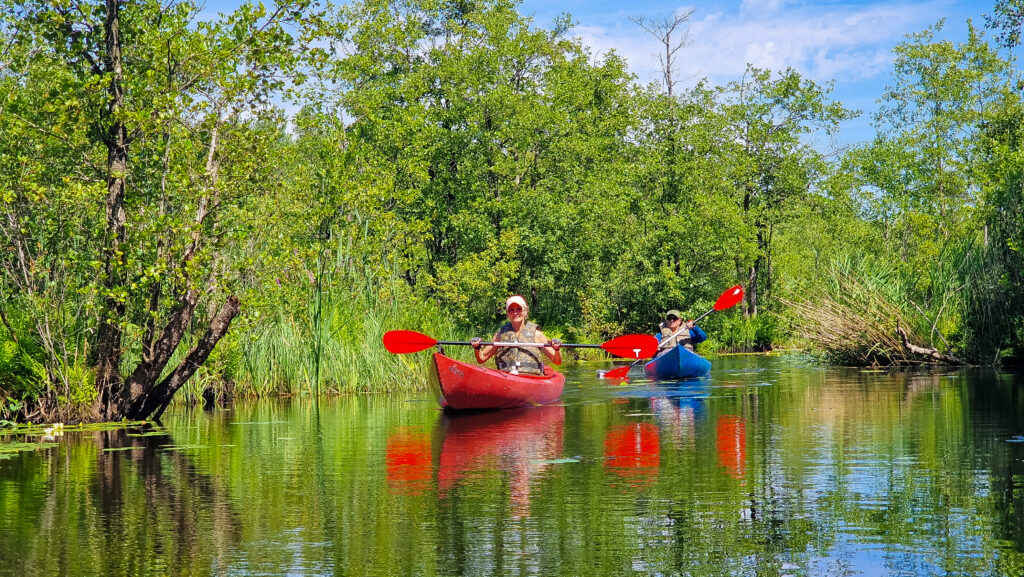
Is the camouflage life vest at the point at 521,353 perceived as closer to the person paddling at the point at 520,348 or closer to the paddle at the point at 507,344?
the person paddling at the point at 520,348

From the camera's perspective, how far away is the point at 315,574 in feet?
16.3

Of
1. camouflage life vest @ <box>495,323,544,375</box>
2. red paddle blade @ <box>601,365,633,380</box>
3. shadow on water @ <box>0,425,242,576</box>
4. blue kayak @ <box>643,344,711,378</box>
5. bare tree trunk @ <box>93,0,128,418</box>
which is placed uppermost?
bare tree trunk @ <box>93,0,128,418</box>

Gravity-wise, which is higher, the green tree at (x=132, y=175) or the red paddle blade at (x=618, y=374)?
the green tree at (x=132, y=175)

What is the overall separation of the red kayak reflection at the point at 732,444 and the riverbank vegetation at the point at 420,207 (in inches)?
209

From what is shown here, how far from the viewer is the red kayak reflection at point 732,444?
827 cm

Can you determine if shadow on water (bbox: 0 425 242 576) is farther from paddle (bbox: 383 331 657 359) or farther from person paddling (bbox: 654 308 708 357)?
person paddling (bbox: 654 308 708 357)

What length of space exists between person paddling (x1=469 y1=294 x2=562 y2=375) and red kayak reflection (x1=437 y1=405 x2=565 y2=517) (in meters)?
0.65

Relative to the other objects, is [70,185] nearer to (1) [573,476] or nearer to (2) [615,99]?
(1) [573,476]

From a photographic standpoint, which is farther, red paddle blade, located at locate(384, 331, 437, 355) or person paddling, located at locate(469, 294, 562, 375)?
red paddle blade, located at locate(384, 331, 437, 355)

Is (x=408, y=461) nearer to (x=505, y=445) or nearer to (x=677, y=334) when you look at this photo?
(x=505, y=445)

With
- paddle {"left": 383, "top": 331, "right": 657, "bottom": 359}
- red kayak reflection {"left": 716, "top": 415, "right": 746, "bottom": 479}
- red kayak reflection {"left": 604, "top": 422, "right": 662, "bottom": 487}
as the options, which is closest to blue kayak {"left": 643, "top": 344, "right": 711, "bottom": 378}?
paddle {"left": 383, "top": 331, "right": 657, "bottom": 359}

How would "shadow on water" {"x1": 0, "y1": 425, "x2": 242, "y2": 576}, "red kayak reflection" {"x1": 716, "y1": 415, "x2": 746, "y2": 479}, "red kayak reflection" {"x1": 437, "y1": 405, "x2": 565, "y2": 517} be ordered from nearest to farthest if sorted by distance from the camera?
"shadow on water" {"x1": 0, "y1": 425, "x2": 242, "y2": 576} < "red kayak reflection" {"x1": 437, "y1": 405, "x2": 565, "y2": 517} < "red kayak reflection" {"x1": 716, "y1": 415, "x2": 746, "y2": 479}

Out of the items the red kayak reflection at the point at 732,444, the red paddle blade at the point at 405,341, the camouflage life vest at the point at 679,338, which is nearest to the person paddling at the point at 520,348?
the red paddle blade at the point at 405,341

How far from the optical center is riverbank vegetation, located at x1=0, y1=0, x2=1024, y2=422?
11938mm
